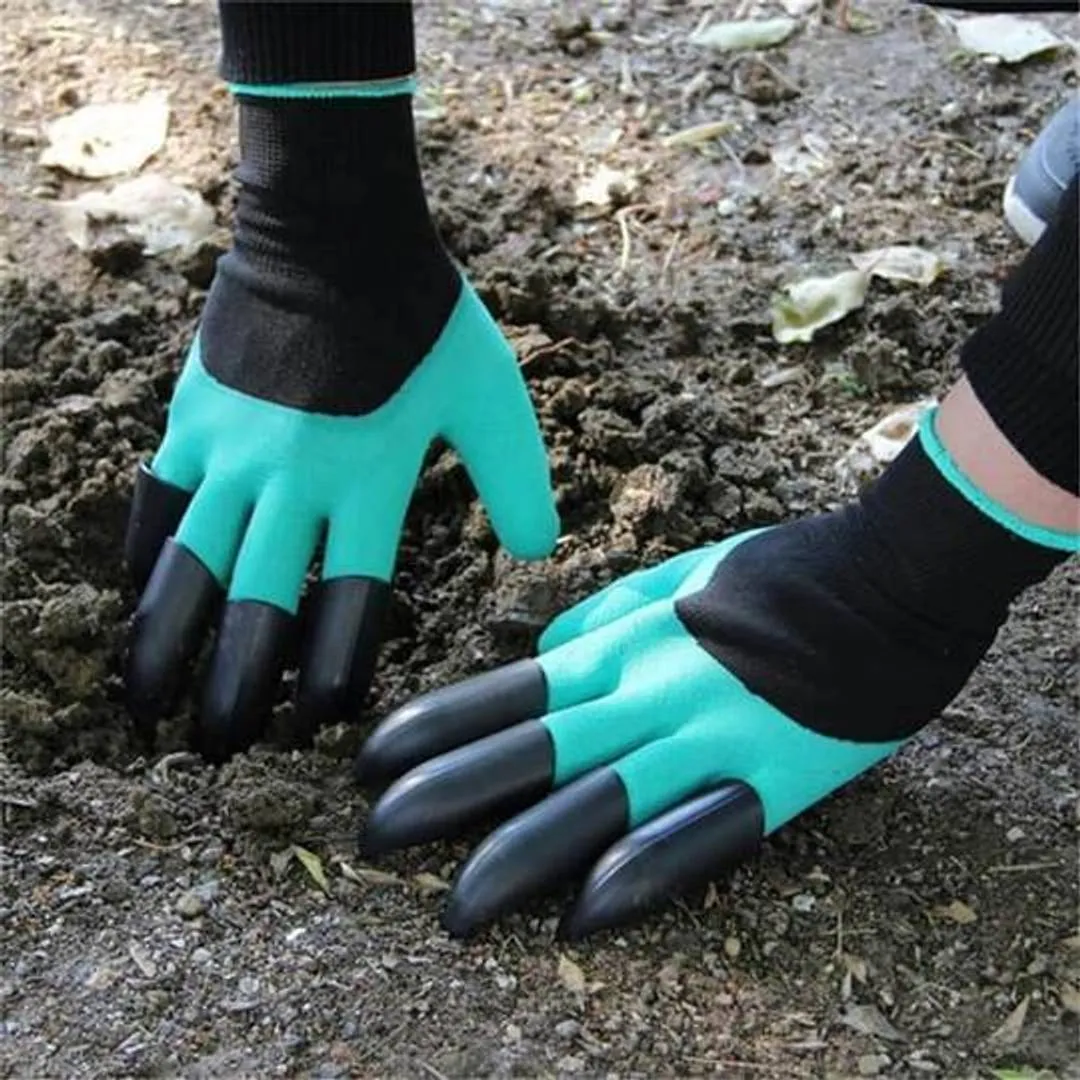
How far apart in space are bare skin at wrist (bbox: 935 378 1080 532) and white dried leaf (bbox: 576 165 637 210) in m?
0.78

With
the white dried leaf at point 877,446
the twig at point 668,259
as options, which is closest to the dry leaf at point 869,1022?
the white dried leaf at point 877,446

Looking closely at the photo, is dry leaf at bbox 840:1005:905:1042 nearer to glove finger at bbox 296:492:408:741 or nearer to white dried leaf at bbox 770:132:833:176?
glove finger at bbox 296:492:408:741

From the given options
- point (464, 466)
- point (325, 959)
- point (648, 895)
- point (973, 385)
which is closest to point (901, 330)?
point (464, 466)

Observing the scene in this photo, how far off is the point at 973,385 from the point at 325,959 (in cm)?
53

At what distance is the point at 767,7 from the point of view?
223 centimetres

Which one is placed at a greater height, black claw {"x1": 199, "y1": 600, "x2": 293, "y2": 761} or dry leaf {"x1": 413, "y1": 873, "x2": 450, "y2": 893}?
black claw {"x1": 199, "y1": 600, "x2": 293, "y2": 761}

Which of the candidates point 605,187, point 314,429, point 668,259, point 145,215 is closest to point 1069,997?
point 314,429

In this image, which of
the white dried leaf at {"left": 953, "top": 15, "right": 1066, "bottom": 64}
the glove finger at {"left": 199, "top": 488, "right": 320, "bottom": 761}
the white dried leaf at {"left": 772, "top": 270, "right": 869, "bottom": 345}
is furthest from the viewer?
the white dried leaf at {"left": 953, "top": 15, "right": 1066, "bottom": 64}

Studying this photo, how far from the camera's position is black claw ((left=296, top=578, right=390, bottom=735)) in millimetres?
1351

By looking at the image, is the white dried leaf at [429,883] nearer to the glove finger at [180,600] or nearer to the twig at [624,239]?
the glove finger at [180,600]

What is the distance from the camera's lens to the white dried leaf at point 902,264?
1822 millimetres

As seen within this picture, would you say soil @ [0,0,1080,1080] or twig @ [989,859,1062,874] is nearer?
soil @ [0,0,1080,1080]

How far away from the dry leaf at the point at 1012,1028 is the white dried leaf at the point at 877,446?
1.77 ft

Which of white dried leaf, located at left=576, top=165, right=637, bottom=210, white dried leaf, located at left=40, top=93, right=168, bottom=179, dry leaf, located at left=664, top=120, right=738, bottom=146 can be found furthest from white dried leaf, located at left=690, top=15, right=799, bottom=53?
white dried leaf, located at left=40, top=93, right=168, bottom=179
